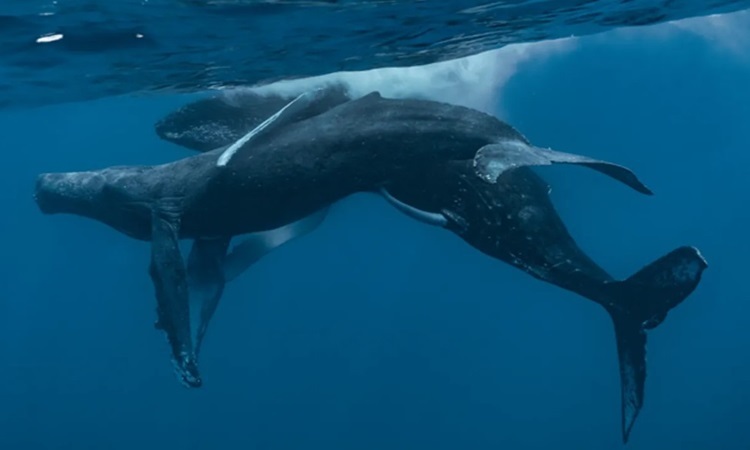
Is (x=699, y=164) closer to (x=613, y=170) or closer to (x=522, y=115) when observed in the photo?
(x=522, y=115)

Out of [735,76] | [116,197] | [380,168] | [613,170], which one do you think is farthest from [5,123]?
[735,76]

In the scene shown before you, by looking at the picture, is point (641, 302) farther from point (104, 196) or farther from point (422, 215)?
point (104, 196)

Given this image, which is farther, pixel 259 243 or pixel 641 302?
pixel 259 243

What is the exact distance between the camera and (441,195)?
1052 cm

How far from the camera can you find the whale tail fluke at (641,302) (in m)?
9.60

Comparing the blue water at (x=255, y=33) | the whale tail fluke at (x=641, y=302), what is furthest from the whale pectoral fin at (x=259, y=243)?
the whale tail fluke at (x=641, y=302)

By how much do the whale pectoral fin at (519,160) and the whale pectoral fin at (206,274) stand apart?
463 centimetres

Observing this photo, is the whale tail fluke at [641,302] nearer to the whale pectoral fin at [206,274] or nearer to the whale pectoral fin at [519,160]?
the whale pectoral fin at [519,160]

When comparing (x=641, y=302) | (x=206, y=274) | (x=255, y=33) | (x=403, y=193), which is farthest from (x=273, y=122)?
(x=255, y=33)

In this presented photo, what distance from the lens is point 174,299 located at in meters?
10.9

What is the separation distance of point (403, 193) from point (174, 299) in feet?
11.8

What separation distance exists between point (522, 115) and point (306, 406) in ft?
57.2

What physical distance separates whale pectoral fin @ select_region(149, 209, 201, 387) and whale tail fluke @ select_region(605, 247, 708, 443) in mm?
5840

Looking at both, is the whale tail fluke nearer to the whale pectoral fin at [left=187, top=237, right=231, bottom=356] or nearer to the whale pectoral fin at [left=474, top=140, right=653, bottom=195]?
the whale pectoral fin at [left=474, top=140, right=653, bottom=195]
